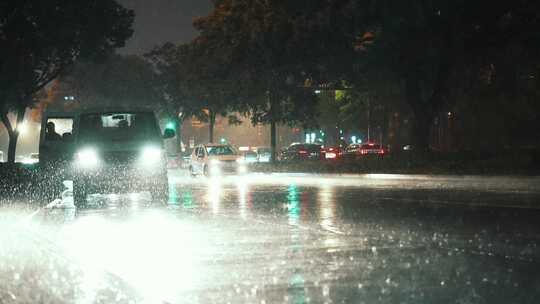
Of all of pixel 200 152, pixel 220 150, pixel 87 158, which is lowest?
pixel 87 158

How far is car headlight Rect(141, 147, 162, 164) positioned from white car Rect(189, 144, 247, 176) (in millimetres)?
24972

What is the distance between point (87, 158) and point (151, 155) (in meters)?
1.61

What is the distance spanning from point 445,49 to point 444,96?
4397 mm

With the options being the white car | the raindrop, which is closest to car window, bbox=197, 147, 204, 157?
the white car

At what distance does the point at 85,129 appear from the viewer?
22.3m

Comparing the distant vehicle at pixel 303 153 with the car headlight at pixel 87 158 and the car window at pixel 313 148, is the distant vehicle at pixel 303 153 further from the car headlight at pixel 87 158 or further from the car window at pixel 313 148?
the car headlight at pixel 87 158

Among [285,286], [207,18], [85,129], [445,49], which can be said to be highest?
[207,18]

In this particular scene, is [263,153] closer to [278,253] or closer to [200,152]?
[200,152]

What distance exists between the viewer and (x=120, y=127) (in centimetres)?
2270

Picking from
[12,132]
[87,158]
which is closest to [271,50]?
[12,132]

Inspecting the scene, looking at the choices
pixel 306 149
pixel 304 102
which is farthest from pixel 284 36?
pixel 306 149

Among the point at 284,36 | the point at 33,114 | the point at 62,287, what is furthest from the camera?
the point at 33,114

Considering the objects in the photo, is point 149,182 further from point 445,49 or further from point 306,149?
point 306,149

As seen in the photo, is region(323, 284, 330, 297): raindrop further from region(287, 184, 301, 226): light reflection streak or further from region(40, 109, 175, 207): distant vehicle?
region(40, 109, 175, 207): distant vehicle
